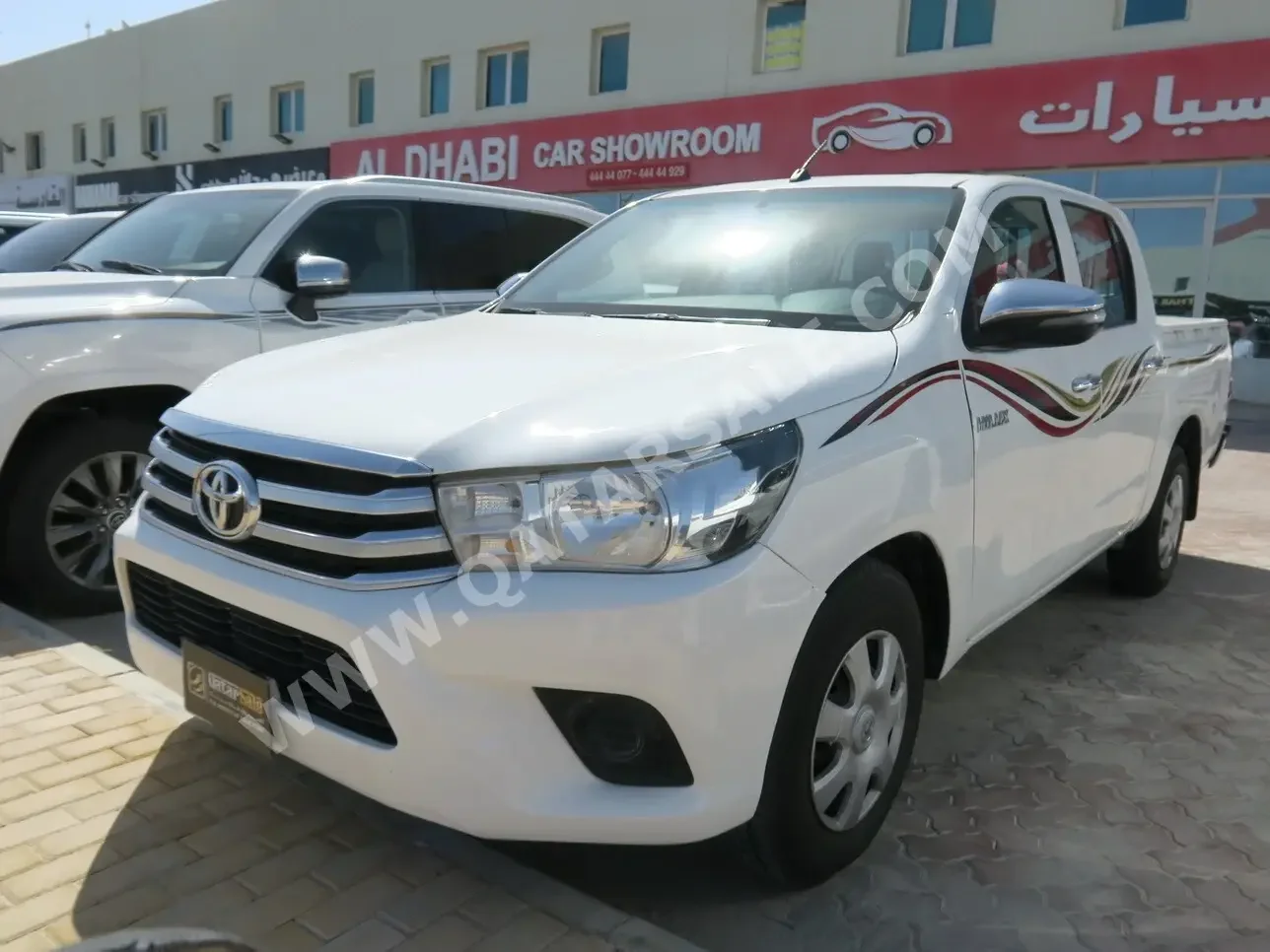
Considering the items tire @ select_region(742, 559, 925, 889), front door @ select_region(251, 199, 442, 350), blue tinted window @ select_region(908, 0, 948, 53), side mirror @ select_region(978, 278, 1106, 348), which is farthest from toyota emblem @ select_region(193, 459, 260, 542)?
blue tinted window @ select_region(908, 0, 948, 53)

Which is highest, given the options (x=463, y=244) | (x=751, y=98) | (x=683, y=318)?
(x=751, y=98)

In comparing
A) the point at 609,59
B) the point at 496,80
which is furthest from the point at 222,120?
the point at 609,59

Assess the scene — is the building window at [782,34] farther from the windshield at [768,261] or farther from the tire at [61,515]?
the tire at [61,515]

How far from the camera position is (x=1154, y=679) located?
13.2 ft

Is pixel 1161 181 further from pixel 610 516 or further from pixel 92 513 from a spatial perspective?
pixel 610 516

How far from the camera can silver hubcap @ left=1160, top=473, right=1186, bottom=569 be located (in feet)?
16.1

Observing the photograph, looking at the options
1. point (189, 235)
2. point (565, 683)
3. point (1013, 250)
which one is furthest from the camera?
point (189, 235)

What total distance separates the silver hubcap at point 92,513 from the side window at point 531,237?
242cm

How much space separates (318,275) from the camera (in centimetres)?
448

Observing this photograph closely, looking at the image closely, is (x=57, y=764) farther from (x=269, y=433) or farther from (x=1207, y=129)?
(x=1207, y=129)

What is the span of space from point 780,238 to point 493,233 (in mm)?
2928

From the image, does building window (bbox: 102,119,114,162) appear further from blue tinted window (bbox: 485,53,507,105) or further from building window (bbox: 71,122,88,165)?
blue tinted window (bbox: 485,53,507,105)

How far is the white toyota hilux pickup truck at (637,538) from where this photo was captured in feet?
6.55

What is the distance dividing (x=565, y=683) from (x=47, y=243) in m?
5.43
